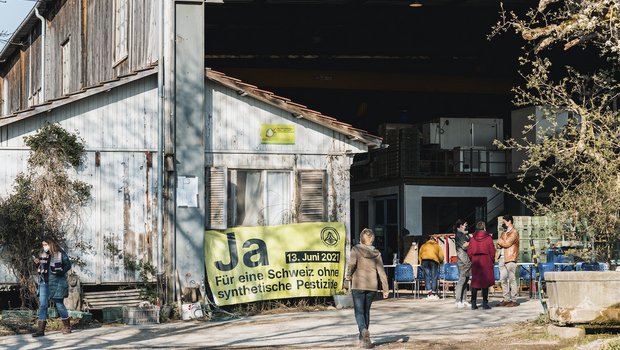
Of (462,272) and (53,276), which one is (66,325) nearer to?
(53,276)

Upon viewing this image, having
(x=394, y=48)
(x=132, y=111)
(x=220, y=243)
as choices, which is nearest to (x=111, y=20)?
(x=132, y=111)

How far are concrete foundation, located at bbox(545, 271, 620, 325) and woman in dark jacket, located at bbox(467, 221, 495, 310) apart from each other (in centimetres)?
553

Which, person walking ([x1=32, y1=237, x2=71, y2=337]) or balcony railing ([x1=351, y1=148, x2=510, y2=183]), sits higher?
balcony railing ([x1=351, y1=148, x2=510, y2=183])

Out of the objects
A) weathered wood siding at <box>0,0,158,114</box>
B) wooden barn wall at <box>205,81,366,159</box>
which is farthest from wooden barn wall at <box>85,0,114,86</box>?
wooden barn wall at <box>205,81,366,159</box>

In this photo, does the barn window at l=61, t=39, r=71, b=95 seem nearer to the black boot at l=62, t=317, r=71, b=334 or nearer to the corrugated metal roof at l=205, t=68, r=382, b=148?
the corrugated metal roof at l=205, t=68, r=382, b=148

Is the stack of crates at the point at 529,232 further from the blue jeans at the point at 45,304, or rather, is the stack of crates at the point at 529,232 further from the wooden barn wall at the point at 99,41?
the blue jeans at the point at 45,304

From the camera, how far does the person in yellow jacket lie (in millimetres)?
23609

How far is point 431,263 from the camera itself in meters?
23.6

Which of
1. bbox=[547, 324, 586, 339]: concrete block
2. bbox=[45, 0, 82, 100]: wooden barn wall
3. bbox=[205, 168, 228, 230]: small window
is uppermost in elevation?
bbox=[45, 0, 82, 100]: wooden barn wall

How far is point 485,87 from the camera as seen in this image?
39594mm

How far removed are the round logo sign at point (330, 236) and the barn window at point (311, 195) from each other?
267 mm

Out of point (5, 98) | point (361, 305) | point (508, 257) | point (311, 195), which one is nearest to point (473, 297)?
point (508, 257)

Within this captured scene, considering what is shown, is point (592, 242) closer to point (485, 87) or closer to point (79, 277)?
point (79, 277)

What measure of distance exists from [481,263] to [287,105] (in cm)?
506
